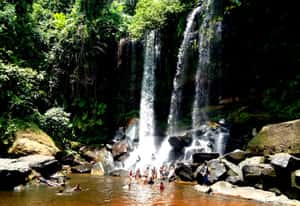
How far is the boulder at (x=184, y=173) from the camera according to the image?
758 inches

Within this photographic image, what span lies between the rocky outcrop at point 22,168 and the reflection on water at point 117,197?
66 centimetres

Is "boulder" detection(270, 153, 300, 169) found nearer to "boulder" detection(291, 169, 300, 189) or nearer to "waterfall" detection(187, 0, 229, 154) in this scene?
"boulder" detection(291, 169, 300, 189)

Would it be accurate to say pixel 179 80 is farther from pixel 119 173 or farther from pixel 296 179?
pixel 296 179

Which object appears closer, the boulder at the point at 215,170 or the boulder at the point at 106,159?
the boulder at the point at 215,170

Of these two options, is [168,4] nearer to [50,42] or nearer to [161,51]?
[161,51]

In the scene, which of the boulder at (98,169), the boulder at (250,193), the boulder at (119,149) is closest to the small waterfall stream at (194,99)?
the boulder at (119,149)

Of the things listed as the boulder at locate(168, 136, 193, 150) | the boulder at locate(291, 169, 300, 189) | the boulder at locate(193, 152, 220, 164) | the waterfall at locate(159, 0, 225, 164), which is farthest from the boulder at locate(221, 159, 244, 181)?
the waterfall at locate(159, 0, 225, 164)

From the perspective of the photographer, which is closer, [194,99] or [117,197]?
[117,197]

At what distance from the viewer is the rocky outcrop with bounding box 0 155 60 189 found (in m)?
16.5

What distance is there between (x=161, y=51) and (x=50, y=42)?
29.4ft

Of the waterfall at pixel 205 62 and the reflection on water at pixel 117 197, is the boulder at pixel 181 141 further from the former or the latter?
the reflection on water at pixel 117 197

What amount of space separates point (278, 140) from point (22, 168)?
10492mm

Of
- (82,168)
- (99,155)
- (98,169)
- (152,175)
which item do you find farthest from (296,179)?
(99,155)

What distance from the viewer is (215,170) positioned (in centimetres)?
1748
